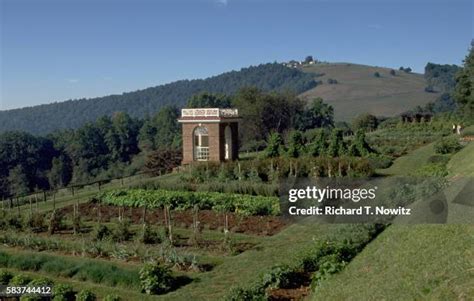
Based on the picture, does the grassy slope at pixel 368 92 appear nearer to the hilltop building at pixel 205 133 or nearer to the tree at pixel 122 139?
the tree at pixel 122 139

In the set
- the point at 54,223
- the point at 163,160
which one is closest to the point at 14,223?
the point at 54,223

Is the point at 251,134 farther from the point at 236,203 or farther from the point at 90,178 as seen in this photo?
the point at 236,203

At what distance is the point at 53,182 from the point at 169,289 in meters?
64.0

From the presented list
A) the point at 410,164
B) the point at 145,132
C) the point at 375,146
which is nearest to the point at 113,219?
the point at 410,164

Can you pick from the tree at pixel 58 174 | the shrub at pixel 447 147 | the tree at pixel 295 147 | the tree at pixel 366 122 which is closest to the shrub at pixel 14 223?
the tree at pixel 295 147

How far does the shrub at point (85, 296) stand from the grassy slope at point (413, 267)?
193 inches

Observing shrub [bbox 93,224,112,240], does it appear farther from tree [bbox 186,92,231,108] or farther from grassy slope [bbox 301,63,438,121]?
grassy slope [bbox 301,63,438,121]

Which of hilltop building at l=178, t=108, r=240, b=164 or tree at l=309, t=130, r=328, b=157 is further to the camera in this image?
hilltop building at l=178, t=108, r=240, b=164

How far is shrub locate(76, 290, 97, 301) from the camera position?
37.2ft

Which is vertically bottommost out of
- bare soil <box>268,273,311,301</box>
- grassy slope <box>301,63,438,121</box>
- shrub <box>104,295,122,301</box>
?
shrub <box>104,295,122,301</box>

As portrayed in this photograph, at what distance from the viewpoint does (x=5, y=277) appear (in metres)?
13.2

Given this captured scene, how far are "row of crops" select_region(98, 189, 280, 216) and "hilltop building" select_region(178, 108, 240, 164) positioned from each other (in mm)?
10449

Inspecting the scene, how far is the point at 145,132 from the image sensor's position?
82.9 meters

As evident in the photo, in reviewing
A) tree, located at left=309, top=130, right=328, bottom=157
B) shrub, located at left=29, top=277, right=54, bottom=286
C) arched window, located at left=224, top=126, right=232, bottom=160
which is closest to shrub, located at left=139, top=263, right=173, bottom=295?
shrub, located at left=29, top=277, right=54, bottom=286
